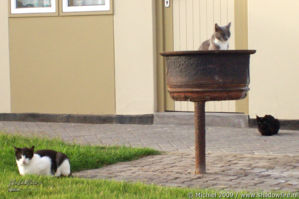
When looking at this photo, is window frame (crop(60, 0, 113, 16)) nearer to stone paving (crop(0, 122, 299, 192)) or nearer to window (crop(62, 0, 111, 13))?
window (crop(62, 0, 111, 13))

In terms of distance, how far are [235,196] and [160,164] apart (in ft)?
7.63

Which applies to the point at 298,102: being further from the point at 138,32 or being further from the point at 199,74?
Result: the point at 199,74

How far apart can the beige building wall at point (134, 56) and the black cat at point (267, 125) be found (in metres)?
2.41

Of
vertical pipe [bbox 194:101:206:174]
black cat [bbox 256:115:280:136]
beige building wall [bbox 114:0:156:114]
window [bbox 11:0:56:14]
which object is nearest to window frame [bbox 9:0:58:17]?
window [bbox 11:0:56:14]

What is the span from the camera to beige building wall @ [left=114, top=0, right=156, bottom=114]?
13086 mm

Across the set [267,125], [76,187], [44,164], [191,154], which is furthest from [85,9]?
[76,187]

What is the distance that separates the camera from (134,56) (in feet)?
43.3

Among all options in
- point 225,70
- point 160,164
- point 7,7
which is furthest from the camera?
point 7,7

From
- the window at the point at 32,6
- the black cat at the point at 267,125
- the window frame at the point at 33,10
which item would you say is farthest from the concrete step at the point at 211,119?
the window at the point at 32,6

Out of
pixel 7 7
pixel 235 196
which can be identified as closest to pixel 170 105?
pixel 7 7

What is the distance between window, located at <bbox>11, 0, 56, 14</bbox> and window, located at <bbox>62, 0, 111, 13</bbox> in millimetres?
257

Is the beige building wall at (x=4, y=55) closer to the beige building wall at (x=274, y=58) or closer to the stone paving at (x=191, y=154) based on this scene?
the stone paving at (x=191, y=154)

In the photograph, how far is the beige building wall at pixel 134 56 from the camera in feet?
42.9

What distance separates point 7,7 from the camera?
14.1m
